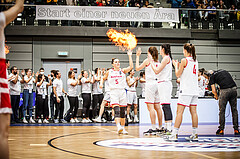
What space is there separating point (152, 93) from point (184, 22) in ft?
37.9

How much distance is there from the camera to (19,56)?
61.0ft

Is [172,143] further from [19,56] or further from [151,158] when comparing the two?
[19,56]

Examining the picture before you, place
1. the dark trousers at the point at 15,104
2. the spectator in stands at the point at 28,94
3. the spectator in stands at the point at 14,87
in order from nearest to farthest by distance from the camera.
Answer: the spectator in stands at the point at 14,87 → the dark trousers at the point at 15,104 → the spectator in stands at the point at 28,94

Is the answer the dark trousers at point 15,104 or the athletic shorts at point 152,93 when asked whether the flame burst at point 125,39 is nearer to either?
the athletic shorts at point 152,93

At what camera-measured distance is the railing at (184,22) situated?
1784 cm

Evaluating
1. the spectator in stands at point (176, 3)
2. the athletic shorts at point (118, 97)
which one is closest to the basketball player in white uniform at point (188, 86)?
the athletic shorts at point (118, 97)

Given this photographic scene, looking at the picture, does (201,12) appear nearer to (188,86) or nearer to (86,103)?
(86,103)

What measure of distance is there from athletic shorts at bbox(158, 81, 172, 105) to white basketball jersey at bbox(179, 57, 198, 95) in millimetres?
1223

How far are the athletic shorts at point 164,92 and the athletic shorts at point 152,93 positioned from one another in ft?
1.27

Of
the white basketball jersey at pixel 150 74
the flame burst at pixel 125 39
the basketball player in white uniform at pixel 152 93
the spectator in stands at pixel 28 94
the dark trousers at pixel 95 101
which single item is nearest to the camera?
the basketball player in white uniform at pixel 152 93

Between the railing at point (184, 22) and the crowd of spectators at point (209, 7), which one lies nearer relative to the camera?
the railing at point (184, 22)

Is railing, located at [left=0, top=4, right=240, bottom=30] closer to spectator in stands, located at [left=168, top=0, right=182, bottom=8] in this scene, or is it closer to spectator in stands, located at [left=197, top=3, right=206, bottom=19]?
spectator in stands, located at [left=197, top=3, right=206, bottom=19]

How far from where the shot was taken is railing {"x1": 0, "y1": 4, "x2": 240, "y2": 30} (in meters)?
17.8

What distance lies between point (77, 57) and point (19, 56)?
125 inches
